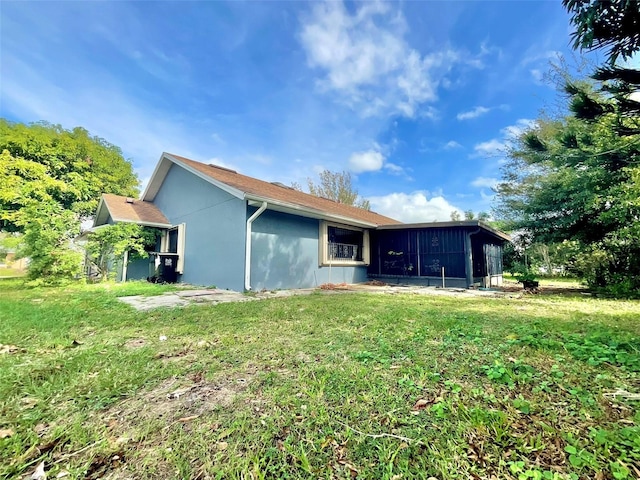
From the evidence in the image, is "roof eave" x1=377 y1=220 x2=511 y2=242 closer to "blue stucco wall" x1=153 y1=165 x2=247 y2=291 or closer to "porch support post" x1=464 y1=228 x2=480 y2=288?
"porch support post" x1=464 y1=228 x2=480 y2=288

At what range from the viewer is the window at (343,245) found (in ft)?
32.4

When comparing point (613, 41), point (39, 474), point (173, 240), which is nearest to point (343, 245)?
point (173, 240)

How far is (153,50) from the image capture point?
8.84 metres

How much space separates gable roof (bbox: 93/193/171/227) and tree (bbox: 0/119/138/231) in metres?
5.40

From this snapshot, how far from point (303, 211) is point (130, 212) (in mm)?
6789

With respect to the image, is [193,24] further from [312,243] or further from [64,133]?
[64,133]

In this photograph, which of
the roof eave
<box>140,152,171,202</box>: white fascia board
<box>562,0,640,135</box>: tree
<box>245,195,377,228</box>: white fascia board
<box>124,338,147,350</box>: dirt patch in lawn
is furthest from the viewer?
<box>140,152,171,202</box>: white fascia board

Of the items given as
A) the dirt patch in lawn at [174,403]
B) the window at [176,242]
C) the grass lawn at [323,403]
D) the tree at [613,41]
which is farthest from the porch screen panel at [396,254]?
the dirt patch in lawn at [174,403]

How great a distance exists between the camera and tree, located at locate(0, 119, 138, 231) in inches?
590

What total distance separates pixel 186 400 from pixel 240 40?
35.3ft

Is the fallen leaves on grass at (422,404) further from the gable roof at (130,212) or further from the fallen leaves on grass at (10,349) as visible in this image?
the gable roof at (130,212)

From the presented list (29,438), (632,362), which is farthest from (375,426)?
(632,362)

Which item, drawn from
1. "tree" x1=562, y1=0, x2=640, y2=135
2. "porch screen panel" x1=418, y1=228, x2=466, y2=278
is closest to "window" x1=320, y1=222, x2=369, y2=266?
"porch screen panel" x1=418, y1=228, x2=466, y2=278

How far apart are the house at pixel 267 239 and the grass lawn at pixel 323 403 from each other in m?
4.73
